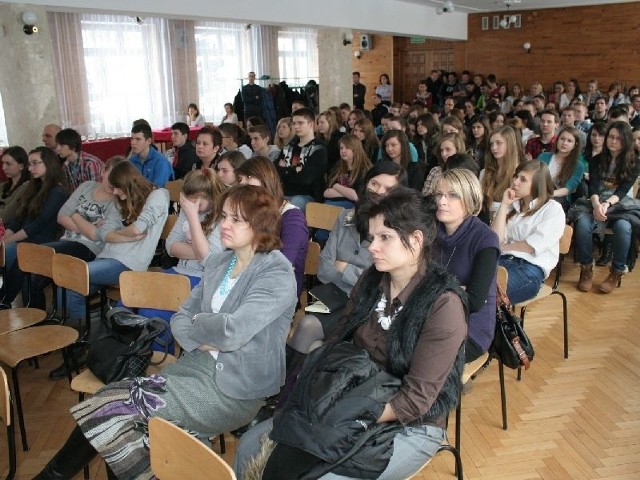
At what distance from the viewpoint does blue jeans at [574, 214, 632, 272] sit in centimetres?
496

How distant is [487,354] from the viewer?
9.29ft

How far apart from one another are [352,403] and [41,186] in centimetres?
370

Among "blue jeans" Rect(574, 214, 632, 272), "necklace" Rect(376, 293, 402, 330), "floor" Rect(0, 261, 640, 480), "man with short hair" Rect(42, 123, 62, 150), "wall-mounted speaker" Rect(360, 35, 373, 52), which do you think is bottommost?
"floor" Rect(0, 261, 640, 480)

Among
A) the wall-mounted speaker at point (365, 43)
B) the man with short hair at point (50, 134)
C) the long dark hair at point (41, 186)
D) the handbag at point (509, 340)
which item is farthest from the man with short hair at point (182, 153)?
the wall-mounted speaker at point (365, 43)

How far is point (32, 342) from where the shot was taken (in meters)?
3.09

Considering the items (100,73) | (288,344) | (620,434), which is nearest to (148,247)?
(288,344)

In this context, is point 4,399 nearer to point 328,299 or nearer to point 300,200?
point 328,299

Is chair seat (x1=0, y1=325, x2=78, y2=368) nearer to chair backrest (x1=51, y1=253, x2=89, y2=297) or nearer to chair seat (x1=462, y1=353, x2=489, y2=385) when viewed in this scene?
chair backrest (x1=51, y1=253, x2=89, y2=297)

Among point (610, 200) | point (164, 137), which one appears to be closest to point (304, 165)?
point (610, 200)

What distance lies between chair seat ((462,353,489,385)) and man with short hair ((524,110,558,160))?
13.2 ft

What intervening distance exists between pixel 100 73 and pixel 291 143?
7.08 metres

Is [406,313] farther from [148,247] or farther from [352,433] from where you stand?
[148,247]

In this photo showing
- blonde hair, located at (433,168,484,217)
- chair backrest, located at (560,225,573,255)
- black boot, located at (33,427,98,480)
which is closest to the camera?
black boot, located at (33,427,98,480)

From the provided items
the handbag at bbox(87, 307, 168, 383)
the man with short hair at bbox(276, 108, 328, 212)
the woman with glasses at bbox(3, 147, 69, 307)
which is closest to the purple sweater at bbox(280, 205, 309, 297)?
the handbag at bbox(87, 307, 168, 383)
